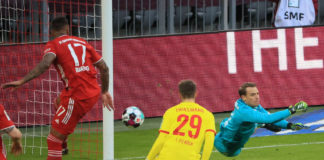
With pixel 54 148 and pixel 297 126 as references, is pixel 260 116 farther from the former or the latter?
pixel 54 148

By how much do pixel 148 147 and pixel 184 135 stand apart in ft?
17.4

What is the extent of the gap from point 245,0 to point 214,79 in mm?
5373

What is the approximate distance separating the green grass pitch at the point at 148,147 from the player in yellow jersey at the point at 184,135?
13.5 ft

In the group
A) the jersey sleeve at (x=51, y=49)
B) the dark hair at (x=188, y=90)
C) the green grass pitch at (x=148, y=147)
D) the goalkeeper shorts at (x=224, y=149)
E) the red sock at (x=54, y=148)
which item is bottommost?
the green grass pitch at (x=148, y=147)

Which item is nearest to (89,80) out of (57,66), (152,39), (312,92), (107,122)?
(57,66)

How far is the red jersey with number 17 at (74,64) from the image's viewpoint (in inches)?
312

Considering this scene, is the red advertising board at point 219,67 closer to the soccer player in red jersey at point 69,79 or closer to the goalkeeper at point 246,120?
the goalkeeper at point 246,120

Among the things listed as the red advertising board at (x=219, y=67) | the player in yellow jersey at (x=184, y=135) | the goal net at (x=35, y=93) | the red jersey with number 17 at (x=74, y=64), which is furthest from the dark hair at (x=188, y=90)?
the red advertising board at (x=219, y=67)

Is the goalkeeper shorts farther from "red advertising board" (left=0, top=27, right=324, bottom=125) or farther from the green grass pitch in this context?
"red advertising board" (left=0, top=27, right=324, bottom=125)

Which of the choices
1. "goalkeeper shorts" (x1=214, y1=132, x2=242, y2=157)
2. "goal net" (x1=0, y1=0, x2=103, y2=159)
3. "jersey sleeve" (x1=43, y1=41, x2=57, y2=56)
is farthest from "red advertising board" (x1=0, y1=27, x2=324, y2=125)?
"jersey sleeve" (x1=43, y1=41, x2=57, y2=56)

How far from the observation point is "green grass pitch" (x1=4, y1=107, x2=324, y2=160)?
35.4 ft

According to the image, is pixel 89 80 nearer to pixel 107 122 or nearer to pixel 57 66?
pixel 57 66

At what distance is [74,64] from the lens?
798 centimetres

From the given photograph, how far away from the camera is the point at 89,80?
812 centimetres
